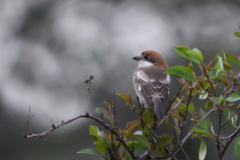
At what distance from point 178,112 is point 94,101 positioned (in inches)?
153

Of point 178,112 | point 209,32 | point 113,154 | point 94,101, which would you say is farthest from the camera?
point 209,32

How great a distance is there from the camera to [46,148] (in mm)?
5754

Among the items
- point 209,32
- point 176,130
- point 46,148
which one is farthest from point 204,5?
point 176,130

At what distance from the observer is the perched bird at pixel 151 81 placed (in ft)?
12.5

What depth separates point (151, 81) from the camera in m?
4.24

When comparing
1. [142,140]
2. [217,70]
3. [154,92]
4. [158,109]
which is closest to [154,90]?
[154,92]

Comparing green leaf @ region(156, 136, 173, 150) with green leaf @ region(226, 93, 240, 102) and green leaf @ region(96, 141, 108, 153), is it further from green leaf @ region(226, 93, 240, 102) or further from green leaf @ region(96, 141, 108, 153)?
green leaf @ region(226, 93, 240, 102)

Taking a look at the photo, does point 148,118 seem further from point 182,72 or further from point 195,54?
point 195,54

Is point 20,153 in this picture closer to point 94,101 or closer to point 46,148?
point 46,148

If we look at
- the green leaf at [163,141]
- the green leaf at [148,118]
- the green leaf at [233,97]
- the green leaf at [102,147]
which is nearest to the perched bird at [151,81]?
the green leaf at [148,118]

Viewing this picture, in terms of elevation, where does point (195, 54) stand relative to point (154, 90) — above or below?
below

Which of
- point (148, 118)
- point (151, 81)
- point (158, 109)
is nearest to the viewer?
point (148, 118)

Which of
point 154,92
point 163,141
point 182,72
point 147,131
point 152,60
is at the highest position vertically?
point 152,60

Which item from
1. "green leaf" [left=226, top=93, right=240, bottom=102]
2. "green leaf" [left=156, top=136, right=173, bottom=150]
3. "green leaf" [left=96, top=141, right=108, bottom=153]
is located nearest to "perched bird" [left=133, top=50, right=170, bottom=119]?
"green leaf" [left=156, top=136, right=173, bottom=150]
